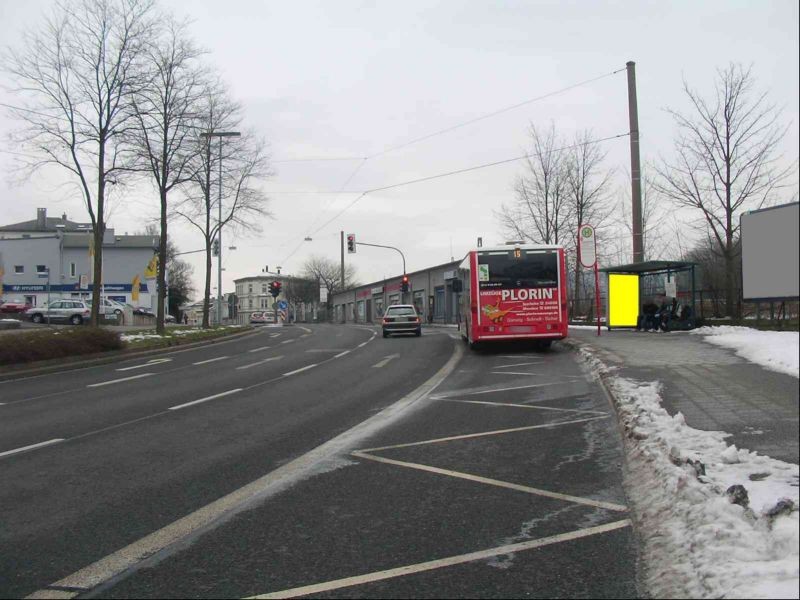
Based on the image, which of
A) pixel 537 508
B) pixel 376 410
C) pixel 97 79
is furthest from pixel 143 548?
pixel 97 79

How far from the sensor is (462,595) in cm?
369

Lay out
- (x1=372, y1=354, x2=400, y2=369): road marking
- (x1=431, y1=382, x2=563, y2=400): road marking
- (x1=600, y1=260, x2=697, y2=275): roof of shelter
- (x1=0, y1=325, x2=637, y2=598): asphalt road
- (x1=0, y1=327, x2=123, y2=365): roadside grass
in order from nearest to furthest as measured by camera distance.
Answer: (x1=0, y1=325, x2=637, y2=598): asphalt road → (x1=431, y1=382, x2=563, y2=400): road marking → (x1=372, y1=354, x2=400, y2=369): road marking → (x1=0, y1=327, x2=123, y2=365): roadside grass → (x1=600, y1=260, x2=697, y2=275): roof of shelter

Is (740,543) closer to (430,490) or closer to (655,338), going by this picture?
(430,490)

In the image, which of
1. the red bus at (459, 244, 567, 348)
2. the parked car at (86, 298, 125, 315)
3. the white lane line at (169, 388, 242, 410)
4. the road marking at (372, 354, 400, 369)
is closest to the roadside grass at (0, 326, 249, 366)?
the white lane line at (169, 388, 242, 410)

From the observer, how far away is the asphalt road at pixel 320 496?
4031mm

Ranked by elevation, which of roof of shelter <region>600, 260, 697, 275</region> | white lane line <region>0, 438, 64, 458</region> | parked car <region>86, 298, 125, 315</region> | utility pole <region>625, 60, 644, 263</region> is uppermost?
utility pole <region>625, 60, 644, 263</region>

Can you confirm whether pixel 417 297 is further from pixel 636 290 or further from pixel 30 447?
pixel 30 447

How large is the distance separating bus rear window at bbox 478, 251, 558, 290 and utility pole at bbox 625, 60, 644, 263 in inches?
137

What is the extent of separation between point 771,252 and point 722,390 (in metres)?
6.93

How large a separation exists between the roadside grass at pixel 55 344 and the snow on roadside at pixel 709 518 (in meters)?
16.8

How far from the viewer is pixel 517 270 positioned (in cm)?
1856

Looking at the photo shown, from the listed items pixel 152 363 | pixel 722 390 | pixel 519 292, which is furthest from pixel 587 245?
pixel 152 363

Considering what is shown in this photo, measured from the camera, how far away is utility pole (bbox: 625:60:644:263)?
2039cm

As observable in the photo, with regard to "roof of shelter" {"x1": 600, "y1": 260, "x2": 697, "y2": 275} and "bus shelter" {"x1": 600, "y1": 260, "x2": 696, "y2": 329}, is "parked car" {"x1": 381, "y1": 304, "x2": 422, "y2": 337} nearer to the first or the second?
"bus shelter" {"x1": 600, "y1": 260, "x2": 696, "y2": 329}
